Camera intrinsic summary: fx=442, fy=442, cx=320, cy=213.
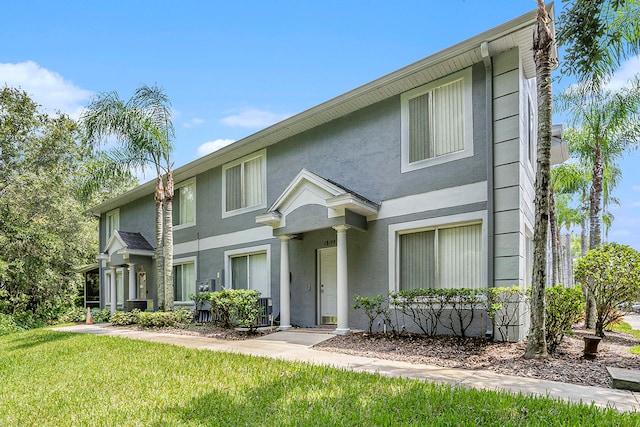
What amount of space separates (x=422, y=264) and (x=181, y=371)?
5.69m

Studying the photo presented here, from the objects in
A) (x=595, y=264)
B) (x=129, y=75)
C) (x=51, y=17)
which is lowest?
(x=595, y=264)

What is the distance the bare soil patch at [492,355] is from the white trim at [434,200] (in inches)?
111

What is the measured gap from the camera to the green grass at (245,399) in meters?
4.47

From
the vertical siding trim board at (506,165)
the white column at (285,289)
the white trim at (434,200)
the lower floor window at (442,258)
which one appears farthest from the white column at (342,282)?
the vertical siding trim board at (506,165)

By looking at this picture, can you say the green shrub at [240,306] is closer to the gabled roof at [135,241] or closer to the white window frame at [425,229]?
the white window frame at [425,229]

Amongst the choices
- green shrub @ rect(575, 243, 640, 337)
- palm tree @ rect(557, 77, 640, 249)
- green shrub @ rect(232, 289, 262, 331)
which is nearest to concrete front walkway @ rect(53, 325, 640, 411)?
green shrub @ rect(232, 289, 262, 331)

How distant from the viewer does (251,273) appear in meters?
14.9

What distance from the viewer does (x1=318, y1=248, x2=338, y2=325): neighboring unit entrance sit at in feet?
40.1

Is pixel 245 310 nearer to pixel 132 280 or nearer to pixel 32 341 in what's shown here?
pixel 32 341

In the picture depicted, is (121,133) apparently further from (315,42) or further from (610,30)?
(610,30)

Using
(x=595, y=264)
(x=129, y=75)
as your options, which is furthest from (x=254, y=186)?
(x=595, y=264)

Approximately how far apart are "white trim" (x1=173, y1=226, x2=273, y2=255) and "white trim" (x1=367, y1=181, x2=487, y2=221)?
4395 millimetres

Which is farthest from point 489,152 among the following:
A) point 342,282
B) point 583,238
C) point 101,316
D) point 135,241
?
point 583,238

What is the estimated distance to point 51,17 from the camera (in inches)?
540
